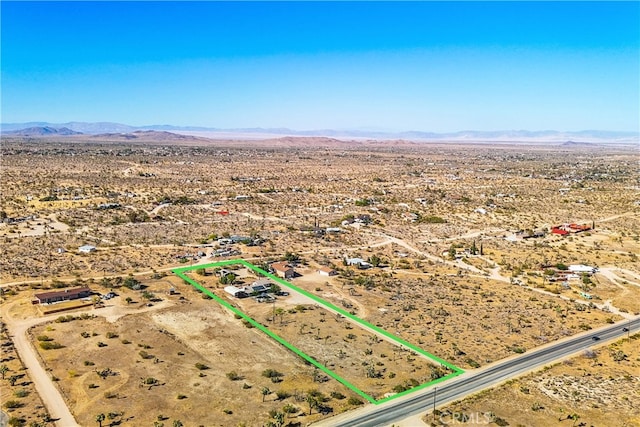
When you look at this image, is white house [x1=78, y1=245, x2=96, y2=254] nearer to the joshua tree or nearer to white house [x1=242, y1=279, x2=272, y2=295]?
white house [x1=242, y1=279, x2=272, y2=295]

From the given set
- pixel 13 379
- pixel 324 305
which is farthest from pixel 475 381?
pixel 13 379

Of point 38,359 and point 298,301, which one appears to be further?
point 298,301

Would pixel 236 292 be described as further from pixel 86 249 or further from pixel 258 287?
pixel 86 249

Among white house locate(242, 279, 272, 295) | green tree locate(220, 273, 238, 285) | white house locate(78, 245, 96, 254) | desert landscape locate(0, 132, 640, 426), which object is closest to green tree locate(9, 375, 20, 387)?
desert landscape locate(0, 132, 640, 426)

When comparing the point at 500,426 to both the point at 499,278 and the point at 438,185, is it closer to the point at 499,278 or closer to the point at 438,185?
the point at 499,278

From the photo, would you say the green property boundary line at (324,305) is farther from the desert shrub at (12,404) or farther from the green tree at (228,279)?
the desert shrub at (12,404)

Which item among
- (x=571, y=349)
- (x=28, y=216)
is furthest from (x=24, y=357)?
(x=28, y=216)
